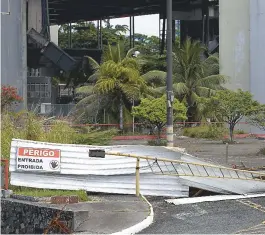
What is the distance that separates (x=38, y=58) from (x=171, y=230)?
157 ft

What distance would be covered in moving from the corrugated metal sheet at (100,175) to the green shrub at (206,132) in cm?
1981

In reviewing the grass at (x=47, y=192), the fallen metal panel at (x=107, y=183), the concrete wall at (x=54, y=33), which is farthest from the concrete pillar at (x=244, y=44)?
the concrete wall at (x=54, y=33)

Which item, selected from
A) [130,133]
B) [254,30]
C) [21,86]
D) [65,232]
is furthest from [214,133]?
[65,232]

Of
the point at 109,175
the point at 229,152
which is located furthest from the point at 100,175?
the point at 229,152

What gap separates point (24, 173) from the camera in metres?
11.7

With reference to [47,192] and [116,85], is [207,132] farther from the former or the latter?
[47,192]

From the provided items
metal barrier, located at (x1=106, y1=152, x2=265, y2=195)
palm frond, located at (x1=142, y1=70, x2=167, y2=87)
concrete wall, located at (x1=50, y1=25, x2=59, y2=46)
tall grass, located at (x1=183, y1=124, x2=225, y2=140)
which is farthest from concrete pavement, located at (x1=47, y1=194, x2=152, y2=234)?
concrete wall, located at (x1=50, y1=25, x2=59, y2=46)

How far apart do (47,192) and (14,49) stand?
28.0 meters

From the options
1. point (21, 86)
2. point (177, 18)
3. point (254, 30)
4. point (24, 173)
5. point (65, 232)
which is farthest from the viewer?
point (177, 18)

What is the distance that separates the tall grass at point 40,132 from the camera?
13094 mm

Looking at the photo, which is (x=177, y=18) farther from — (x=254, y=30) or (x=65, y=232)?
(x=65, y=232)

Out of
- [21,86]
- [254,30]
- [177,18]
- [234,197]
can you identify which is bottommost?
[234,197]

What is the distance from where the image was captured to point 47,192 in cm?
1155

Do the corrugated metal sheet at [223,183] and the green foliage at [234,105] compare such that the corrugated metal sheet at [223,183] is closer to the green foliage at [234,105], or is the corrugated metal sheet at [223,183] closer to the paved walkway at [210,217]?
the paved walkway at [210,217]
